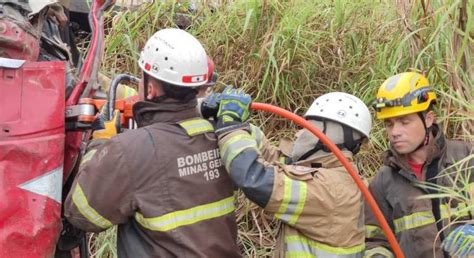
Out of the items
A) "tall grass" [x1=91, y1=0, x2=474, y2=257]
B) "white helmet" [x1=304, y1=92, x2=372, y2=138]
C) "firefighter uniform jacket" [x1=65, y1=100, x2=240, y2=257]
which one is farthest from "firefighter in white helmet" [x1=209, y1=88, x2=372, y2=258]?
Result: "tall grass" [x1=91, y1=0, x2=474, y2=257]

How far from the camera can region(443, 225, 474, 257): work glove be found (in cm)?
245

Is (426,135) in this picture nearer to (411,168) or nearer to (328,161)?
(411,168)

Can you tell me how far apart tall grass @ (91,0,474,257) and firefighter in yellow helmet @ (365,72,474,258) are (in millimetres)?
682

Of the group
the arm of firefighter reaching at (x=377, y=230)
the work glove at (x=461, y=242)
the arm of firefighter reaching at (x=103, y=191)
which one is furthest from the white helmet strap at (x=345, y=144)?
the arm of firefighter reaching at (x=103, y=191)

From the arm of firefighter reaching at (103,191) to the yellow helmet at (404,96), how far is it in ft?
4.88

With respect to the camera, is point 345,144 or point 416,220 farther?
point 416,220

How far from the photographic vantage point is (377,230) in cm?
323

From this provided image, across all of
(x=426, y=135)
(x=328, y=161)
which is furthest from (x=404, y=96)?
(x=328, y=161)

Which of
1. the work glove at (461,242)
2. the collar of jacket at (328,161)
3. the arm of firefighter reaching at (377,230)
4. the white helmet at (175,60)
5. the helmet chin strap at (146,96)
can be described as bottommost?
the arm of firefighter reaching at (377,230)

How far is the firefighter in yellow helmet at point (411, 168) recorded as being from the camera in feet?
10.2

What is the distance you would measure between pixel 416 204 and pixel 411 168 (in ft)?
0.66

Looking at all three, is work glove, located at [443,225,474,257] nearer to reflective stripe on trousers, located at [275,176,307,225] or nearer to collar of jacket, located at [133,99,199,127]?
reflective stripe on trousers, located at [275,176,307,225]

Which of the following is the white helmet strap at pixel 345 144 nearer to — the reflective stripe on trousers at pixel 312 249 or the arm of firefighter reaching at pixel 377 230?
the reflective stripe on trousers at pixel 312 249

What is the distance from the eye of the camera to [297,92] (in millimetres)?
4492
